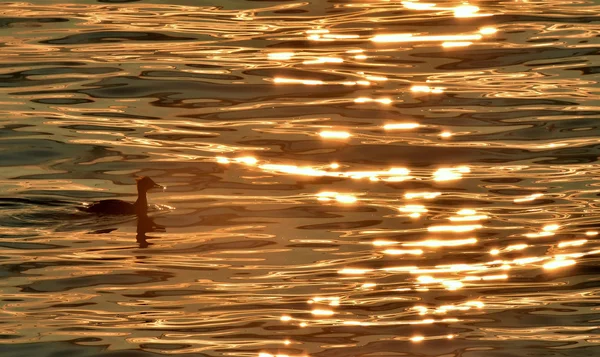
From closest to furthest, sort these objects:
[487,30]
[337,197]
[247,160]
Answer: [337,197] < [247,160] < [487,30]

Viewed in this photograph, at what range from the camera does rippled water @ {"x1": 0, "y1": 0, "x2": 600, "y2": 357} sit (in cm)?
1356

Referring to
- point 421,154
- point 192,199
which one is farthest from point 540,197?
point 192,199

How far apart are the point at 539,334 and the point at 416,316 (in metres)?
1.19

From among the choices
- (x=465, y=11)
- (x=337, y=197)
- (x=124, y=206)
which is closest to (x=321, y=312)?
(x=124, y=206)

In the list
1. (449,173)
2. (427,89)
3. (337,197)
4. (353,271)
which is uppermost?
(427,89)

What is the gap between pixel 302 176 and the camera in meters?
19.8

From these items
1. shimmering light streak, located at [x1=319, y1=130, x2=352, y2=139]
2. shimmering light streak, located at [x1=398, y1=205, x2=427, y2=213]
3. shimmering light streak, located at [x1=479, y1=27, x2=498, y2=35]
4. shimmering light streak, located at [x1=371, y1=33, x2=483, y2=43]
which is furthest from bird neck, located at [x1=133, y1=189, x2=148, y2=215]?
shimmering light streak, located at [x1=479, y1=27, x2=498, y2=35]

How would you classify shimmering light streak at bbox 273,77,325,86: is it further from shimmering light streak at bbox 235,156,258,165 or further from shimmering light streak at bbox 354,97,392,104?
shimmering light streak at bbox 235,156,258,165

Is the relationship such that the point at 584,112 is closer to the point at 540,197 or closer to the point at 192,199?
the point at 540,197

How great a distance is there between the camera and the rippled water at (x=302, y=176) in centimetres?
1356

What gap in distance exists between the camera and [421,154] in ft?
68.6

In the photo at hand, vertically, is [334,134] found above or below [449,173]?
above

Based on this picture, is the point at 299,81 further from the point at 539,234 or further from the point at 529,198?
the point at 539,234

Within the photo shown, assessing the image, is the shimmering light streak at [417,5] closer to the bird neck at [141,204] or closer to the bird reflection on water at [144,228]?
the bird neck at [141,204]
